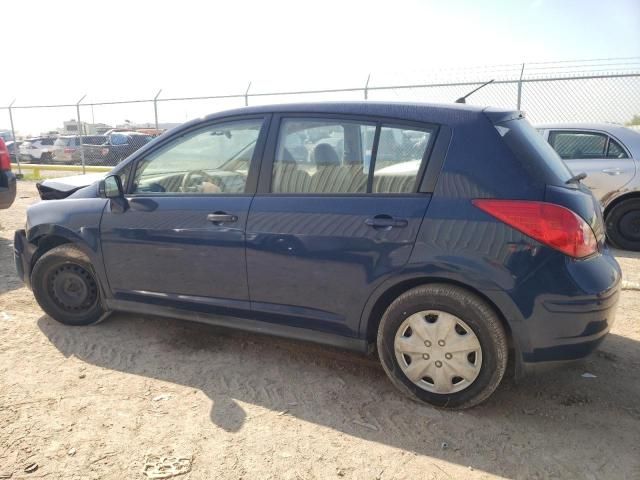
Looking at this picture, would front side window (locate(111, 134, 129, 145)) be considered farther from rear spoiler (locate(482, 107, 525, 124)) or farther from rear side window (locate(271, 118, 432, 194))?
rear spoiler (locate(482, 107, 525, 124))

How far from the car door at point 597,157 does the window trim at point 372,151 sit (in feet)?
14.4

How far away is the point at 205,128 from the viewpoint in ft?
11.0

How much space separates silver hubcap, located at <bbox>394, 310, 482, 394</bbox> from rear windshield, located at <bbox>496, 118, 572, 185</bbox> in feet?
2.94

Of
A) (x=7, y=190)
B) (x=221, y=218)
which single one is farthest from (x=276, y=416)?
(x=7, y=190)


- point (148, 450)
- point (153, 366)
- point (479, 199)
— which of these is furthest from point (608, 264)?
point (153, 366)

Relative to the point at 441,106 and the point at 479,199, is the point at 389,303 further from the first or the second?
the point at 441,106

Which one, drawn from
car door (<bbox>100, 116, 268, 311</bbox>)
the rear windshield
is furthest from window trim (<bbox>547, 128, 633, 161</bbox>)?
car door (<bbox>100, 116, 268, 311</bbox>)

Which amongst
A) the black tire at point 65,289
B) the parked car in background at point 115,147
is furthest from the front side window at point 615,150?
the parked car in background at point 115,147

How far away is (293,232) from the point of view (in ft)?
9.75

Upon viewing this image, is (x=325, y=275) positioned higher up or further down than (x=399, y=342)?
higher up

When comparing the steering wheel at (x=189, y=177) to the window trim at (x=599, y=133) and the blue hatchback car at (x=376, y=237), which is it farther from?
the window trim at (x=599, y=133)

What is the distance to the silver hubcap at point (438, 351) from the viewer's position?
268 cm

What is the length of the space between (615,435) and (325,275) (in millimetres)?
1729

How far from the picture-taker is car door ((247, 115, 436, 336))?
2768 millimetres
